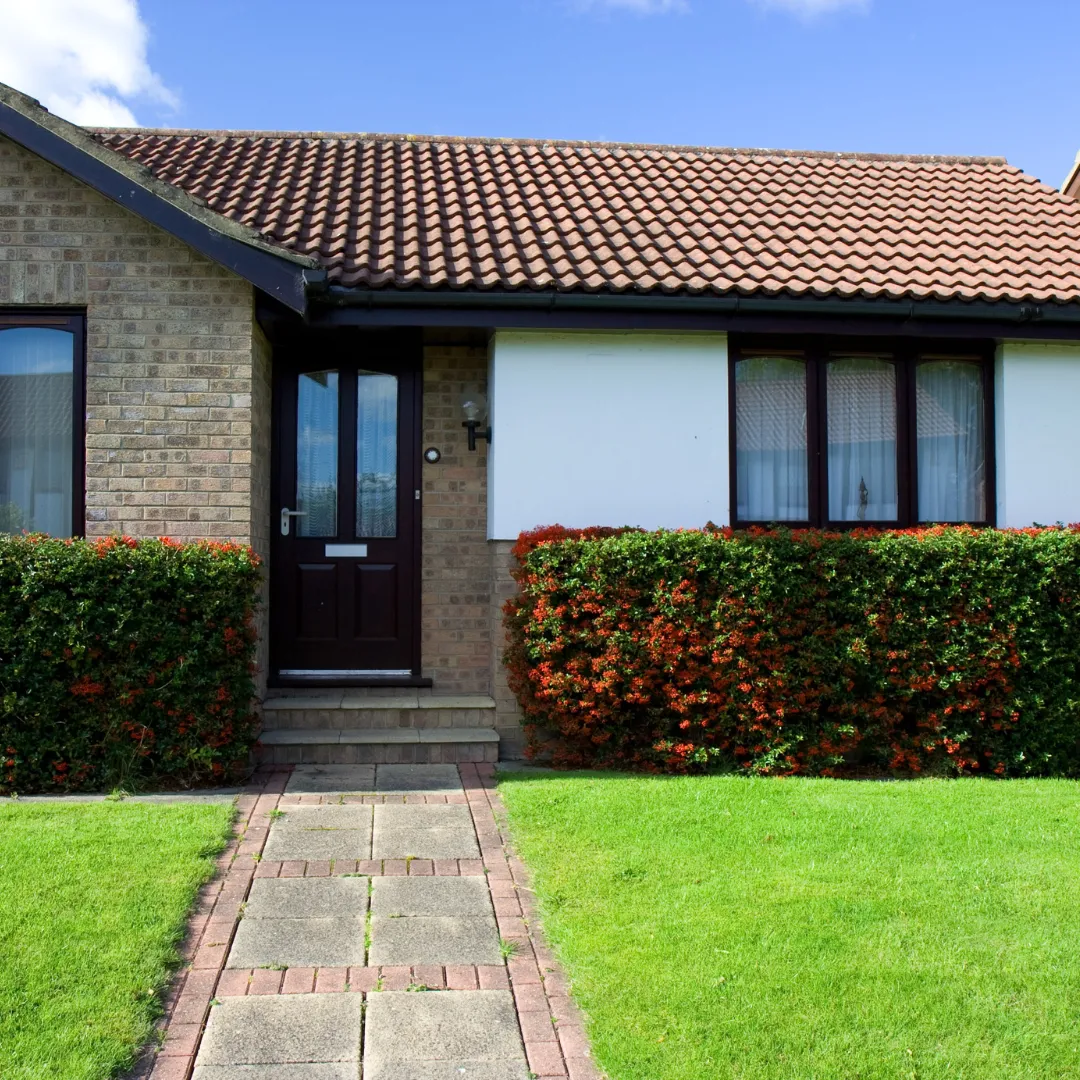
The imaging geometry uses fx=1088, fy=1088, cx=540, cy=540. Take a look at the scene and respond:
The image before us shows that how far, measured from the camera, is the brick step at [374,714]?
312 inches

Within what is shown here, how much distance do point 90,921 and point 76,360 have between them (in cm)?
458

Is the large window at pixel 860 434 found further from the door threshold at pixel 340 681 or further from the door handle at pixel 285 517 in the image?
the door handle at pixel 285 517

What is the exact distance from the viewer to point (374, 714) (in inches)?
312

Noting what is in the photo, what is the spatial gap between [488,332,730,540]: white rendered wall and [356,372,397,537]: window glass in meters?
0.94

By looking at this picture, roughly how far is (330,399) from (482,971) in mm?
5693

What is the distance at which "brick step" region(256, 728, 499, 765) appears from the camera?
7543 millimetres

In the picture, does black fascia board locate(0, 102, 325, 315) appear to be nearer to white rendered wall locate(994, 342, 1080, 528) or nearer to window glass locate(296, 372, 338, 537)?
window glass locate(296, 372, 338, 537)

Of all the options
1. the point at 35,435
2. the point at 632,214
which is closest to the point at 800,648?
the point at 632,214

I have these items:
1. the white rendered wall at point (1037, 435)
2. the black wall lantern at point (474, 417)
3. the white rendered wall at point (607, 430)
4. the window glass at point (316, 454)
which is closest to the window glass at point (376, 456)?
the window glass at point (316, 454)

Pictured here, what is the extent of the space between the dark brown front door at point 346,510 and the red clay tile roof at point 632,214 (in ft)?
3.50

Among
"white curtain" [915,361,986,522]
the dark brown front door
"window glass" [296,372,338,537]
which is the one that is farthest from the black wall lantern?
"white curtain" [915,361,986,522]

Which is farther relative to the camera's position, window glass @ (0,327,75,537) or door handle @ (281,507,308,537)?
door handle @ (281,507,308,537)

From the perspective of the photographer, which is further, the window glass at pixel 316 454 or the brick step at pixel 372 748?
the window glass at pixel 316 454

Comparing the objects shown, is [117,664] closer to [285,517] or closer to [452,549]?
[285,517]
